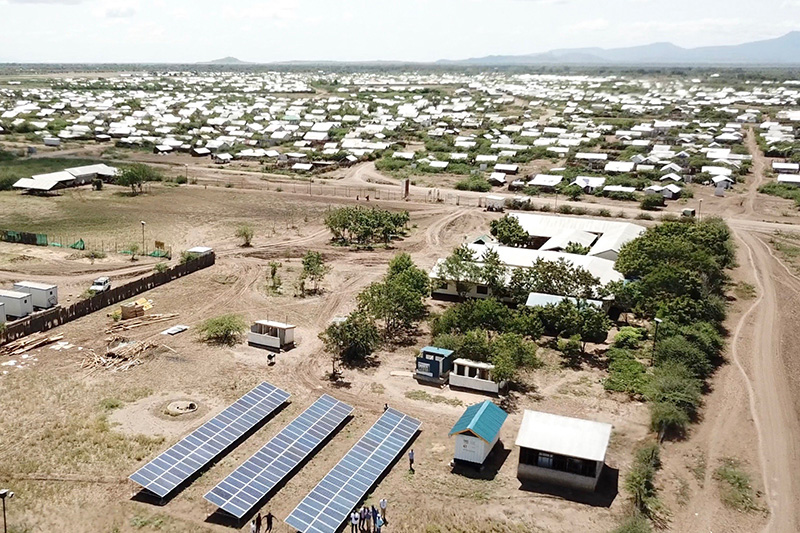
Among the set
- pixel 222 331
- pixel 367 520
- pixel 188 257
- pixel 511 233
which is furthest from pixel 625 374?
pixel 188 257

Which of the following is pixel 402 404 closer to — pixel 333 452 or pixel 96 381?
pixel 333 452

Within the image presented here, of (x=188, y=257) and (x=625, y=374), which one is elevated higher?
(x=188, y=257)

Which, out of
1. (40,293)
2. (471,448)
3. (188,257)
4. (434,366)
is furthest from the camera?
(188,257)

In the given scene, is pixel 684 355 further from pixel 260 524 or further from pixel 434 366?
pixel 260 524

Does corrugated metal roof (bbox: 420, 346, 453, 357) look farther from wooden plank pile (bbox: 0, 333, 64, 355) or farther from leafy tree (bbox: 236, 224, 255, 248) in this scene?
leafy tree (bbox: 236, 224, 255, 248)

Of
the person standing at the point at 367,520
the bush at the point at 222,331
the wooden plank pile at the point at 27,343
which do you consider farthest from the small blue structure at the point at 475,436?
the wooden plank pile at the point at 27,343

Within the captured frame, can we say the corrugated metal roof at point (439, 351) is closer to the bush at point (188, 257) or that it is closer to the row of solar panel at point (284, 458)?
the row of solar panel at point (284, 458)

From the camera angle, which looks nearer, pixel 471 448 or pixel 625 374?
pixel 471 448
